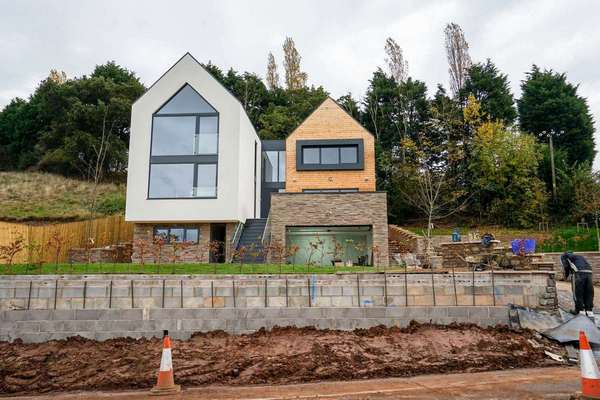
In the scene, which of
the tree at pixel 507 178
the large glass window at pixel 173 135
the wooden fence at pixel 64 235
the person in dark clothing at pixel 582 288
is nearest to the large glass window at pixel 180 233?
the wooden fence at pixel 64 235

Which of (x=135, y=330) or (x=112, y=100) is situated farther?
(x=112, y=100)

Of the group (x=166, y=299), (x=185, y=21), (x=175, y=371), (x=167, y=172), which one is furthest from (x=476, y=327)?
(x=167, y=172)

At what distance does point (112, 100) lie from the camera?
33000 mm

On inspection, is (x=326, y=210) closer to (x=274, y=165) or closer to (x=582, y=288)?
(x=274, y=165)

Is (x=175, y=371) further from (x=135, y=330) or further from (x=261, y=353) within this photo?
(x=135, y=330)

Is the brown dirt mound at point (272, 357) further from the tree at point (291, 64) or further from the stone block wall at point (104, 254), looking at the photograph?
the tree at point (291, 64)

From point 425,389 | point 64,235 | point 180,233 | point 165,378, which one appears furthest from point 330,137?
point 165,378

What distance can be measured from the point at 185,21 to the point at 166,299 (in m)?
9.91

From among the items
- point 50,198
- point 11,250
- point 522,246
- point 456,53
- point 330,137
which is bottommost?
point 11,250

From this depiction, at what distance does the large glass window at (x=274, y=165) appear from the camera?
2478 centimetres

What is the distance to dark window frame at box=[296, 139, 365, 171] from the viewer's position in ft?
72.1

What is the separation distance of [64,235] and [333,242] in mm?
11960

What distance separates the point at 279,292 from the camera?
9.11 metres

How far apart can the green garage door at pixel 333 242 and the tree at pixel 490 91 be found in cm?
1529
